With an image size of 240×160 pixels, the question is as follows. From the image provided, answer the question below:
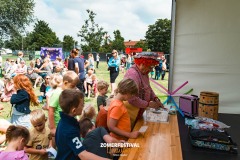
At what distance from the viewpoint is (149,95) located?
229 cm

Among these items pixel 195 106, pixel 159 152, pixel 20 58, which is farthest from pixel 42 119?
pixel 20 58

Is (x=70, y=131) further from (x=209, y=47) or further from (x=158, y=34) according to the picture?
(x=158, y=34)

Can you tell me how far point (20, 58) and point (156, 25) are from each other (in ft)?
142

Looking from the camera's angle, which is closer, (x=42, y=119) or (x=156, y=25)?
(x=42, y=119)

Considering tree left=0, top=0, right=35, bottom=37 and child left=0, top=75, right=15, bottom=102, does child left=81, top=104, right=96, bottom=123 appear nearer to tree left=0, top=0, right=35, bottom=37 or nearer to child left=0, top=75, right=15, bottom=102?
child left=0, top=75, right=15, bottom=102

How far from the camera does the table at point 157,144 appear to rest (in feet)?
4.41

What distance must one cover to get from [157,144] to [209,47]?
7.59 feet

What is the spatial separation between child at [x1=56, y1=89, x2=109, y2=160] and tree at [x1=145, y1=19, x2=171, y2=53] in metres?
43.5

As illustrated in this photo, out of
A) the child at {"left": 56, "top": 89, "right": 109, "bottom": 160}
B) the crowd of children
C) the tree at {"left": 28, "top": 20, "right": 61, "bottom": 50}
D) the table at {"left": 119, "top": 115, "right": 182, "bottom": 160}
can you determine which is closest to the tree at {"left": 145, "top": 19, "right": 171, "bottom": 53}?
the tree at {"left": 28, "top": 20, "right": 61, "bottom": 50}

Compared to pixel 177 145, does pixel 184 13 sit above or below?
above

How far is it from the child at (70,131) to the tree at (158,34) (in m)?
43.5

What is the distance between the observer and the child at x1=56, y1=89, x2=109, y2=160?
4.17ft

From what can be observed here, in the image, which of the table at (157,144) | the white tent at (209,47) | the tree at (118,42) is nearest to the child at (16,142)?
the table at (157,144)

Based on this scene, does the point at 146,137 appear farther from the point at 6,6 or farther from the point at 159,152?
the point at 6,6
